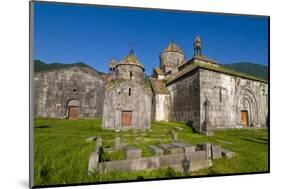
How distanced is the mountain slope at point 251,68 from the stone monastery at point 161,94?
17cm

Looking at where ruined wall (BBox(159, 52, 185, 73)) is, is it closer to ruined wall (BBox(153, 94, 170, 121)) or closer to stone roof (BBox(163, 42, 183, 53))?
stone roof (BBox(163, 42, 183, 53))

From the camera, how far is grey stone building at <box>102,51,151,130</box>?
6.46 meters

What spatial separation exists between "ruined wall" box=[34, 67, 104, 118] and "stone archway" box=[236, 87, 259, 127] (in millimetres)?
4349

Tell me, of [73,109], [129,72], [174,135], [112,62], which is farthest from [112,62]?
[174,135]

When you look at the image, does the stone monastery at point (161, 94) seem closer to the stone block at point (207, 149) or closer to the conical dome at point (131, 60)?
the conical dome at point (131, 60)

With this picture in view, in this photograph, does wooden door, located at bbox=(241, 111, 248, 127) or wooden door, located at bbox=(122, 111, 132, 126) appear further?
wooden door, located at bbox=(241, 111, 248, 127)

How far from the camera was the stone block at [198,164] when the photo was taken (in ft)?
20.8

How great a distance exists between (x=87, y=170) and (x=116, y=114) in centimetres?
165

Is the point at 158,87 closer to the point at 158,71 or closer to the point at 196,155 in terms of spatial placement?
the point at 158,71

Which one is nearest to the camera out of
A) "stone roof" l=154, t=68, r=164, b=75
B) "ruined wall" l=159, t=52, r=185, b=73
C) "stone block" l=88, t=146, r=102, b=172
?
"stone block" l=88, t=146, r=102, b=172

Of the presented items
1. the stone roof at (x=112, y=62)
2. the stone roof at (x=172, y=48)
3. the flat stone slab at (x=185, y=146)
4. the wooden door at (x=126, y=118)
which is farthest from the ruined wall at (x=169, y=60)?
the flat stone slab at (x=185, y=146)

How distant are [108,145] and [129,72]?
2096 millimetres

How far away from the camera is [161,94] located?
25.4 ft

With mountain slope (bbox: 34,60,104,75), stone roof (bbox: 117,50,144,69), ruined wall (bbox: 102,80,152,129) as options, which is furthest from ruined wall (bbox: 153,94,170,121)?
mountain slope (bbox: 34,60,104,75)
